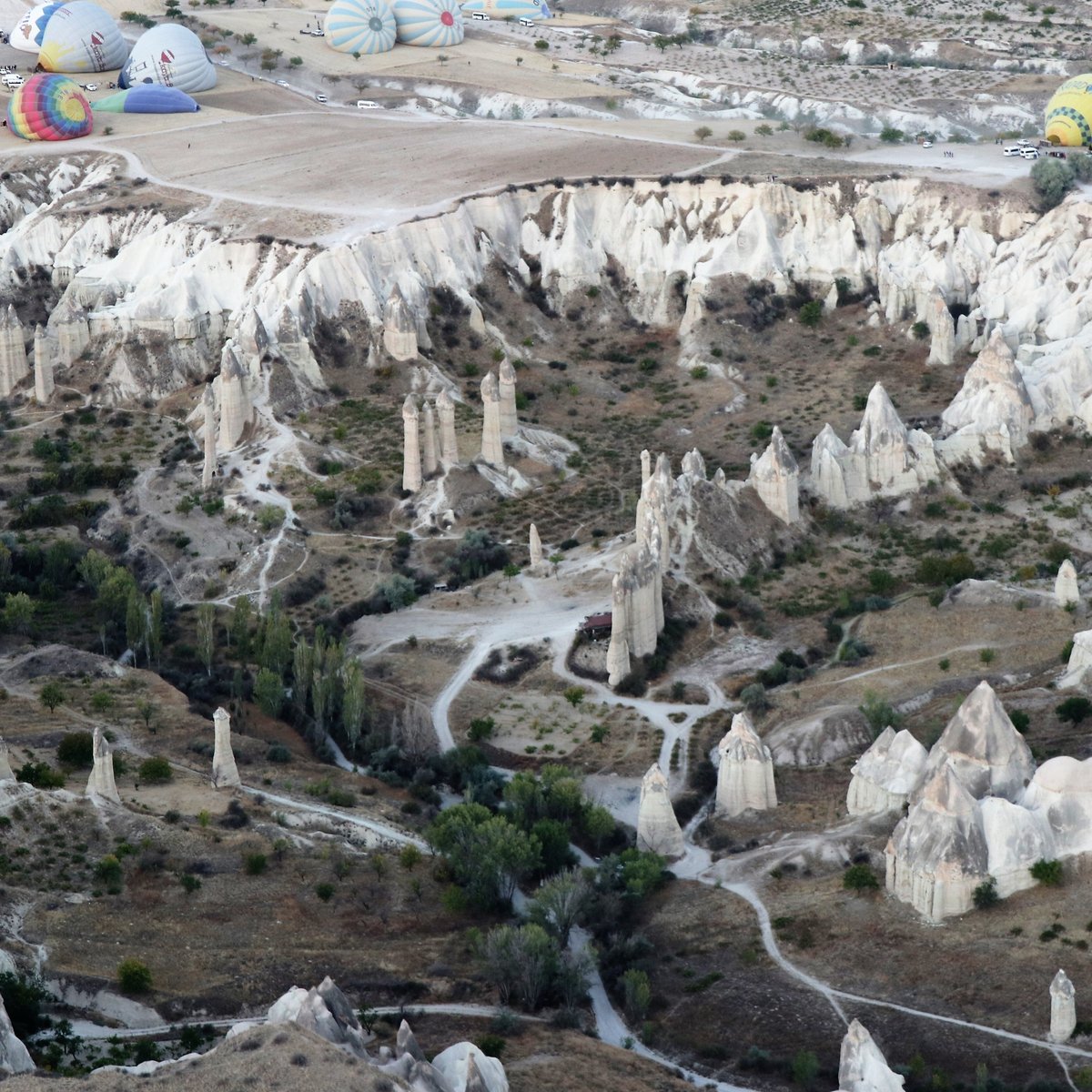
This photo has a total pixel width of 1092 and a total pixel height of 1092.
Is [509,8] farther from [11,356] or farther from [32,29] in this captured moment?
[11,356]

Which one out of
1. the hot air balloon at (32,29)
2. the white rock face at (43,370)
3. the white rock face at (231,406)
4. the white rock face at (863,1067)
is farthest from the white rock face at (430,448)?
the hot air balloon at (32,29)

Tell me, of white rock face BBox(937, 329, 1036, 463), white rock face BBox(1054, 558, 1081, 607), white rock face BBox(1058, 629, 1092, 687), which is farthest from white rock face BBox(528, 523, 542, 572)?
white rock face BBox(1058, 629, 1092, 687)

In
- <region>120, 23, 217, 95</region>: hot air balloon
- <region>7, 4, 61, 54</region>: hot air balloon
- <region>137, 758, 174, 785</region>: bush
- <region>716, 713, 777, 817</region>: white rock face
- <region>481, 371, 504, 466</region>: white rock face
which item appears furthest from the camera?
<region>7, 4, 61, 54</region>: hot air balloon

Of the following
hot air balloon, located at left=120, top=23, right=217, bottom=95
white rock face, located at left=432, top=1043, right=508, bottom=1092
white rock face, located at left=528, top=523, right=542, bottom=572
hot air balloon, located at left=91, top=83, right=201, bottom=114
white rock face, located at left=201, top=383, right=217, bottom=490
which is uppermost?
hot air balloon, located at left=120, top=23, right=217, bottom=95

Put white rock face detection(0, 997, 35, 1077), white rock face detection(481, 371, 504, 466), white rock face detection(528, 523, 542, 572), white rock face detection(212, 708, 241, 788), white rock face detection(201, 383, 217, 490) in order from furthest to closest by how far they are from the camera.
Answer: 1. white rock face detection(201, 383, 217, 490)
2. white rock face detection(481, 371, 504, 466)
3. white rock face detection(528, 523, 542, 572)
4. white rock face detection(212, 708, 241, 788)
5. white rock face detection(0, 997, 35, 1077)

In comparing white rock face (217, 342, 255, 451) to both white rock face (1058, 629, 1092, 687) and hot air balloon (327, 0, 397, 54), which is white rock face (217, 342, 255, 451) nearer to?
white rock face (1058, 629, 1092, 687)

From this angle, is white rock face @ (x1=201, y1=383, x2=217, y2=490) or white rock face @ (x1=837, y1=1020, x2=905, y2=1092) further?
white rock face @ (x1=201, y1=383, x2=217, y2=490)

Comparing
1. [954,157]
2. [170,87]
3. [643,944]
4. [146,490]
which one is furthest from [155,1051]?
[170,87]

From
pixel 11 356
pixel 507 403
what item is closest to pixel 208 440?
pixel 507 403
